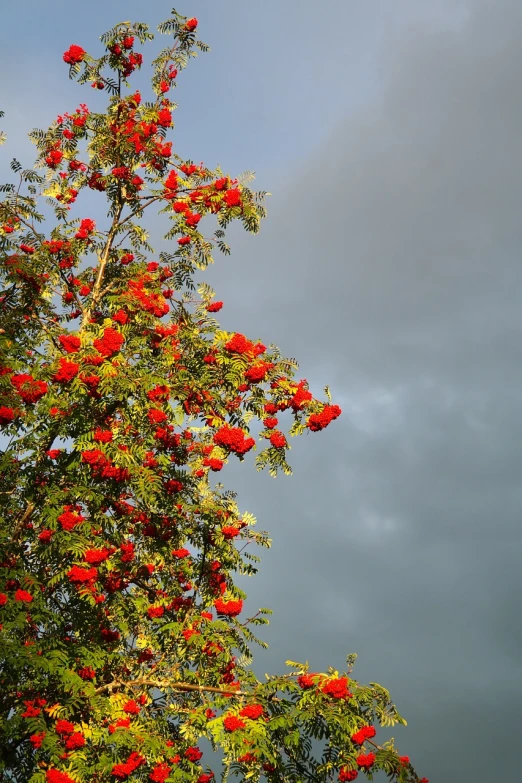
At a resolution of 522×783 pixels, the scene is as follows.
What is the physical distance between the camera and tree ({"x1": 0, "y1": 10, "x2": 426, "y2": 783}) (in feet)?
31.6

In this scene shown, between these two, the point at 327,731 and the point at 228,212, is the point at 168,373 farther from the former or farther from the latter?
the point at 327,731

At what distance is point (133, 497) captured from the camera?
11391 mm

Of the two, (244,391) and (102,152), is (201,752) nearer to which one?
(244,391)

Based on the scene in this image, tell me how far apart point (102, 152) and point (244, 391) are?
18.7ft

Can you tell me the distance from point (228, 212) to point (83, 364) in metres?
5.02

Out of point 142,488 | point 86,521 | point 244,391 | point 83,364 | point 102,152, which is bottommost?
point 86,521

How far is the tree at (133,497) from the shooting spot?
963 cm

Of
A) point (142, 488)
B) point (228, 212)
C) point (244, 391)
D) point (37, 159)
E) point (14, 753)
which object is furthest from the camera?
point (37, 159)

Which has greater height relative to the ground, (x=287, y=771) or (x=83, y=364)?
(x=83, y=364)

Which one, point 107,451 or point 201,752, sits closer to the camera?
point 107,451

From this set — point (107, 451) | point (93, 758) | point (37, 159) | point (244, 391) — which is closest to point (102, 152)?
point (37, 159)

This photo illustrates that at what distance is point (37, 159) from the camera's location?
14914 millimetres

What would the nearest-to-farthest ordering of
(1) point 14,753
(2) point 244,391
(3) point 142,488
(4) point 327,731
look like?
1. (4) point 327,731
2. (3) point 142,488
3. (1) point 14,753
4. (2) point 244,391

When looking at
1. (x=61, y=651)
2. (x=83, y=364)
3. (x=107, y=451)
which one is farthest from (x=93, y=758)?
(x=83, y=364)
